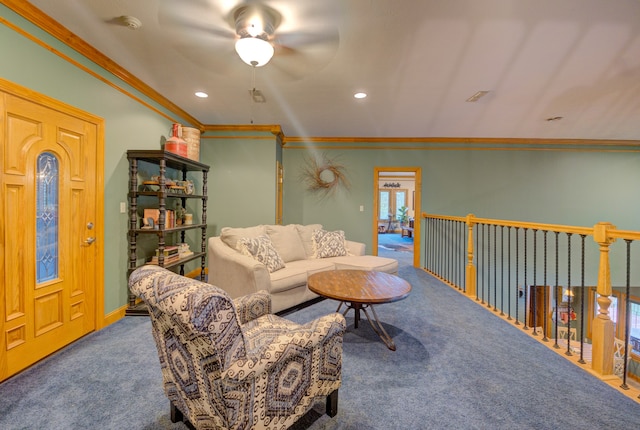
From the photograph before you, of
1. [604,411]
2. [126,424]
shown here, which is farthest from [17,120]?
[604,411]

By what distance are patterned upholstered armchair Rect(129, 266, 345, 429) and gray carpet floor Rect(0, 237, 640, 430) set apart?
1.08 feet

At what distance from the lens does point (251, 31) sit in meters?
2.01

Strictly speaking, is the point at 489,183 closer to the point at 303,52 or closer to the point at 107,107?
the point at 303,52

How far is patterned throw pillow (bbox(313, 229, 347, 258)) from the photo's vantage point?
3.90 meters

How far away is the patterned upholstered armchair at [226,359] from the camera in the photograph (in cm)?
100

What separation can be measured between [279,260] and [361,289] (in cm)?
123

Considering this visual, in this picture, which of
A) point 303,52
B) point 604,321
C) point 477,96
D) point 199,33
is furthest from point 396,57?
point 604,321

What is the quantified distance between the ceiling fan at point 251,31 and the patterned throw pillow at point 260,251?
5.76 feet

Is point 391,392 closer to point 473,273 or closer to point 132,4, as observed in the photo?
point 473,273

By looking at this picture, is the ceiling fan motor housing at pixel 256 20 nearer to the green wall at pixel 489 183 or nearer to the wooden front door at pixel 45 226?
the wooden front door at pixel 45 226

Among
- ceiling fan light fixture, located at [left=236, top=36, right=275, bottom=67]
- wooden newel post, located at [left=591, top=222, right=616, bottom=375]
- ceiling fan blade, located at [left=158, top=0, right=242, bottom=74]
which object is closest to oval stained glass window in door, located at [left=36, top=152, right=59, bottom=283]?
ceiling fan blade, located at [left=158, top=0, right=242, bottom=74]

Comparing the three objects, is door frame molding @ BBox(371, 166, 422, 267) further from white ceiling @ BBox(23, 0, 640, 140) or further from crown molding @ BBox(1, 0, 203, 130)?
crown molding @ BBox(1, 0, 203, 130)

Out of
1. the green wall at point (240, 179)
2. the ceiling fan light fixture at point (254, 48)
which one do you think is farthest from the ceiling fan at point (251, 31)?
the green wall at point (240, 179)

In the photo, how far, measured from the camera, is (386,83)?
298 centimetres
